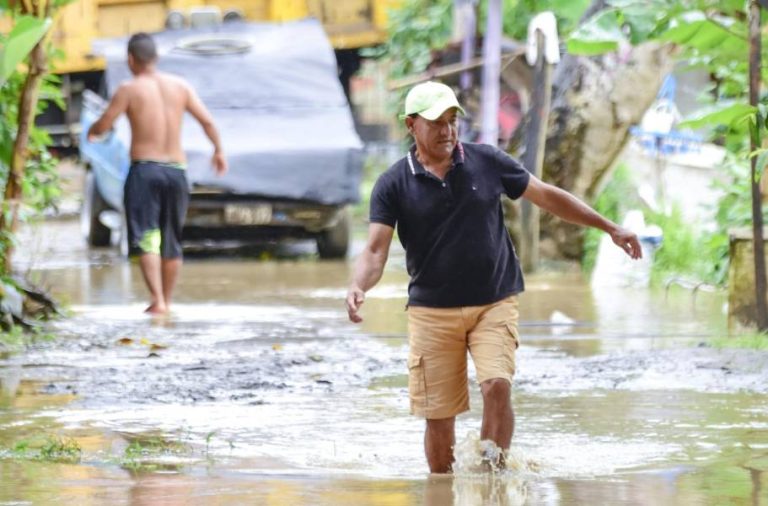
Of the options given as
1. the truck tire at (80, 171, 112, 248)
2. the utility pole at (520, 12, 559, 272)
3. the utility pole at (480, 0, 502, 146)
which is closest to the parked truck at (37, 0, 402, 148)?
the truck tire at (80, 171, 112, 248)

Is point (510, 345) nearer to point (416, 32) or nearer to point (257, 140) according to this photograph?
point (257, 140)

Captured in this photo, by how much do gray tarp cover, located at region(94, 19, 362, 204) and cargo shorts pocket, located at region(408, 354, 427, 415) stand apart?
34.7 feet

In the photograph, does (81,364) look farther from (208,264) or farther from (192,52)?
(192,52)

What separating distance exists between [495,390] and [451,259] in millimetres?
521

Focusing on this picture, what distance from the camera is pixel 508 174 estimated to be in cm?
664

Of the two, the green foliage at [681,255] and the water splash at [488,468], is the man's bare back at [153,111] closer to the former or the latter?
the green foliage at [681,255]

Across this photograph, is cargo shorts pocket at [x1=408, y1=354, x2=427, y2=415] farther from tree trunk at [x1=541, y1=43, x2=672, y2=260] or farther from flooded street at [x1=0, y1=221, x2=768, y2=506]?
tree trunk at [x1=541, y1=43, x2=672, y2=260]

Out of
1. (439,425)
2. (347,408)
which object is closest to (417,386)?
(439,425)

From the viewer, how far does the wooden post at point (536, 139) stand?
15.5 m

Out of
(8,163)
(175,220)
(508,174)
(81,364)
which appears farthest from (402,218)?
(175,220)

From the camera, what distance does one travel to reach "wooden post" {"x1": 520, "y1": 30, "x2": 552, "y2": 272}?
15461 mm

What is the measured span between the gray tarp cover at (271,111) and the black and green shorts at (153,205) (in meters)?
3.95

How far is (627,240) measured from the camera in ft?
21.9

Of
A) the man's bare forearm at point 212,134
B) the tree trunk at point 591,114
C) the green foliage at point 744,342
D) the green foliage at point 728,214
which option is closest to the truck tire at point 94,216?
the tree trunk at point 591,114
